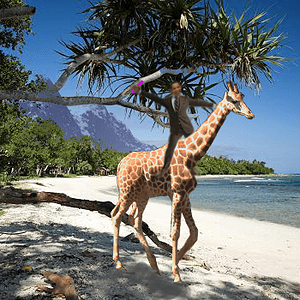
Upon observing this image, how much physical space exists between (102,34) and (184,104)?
13.5 feet

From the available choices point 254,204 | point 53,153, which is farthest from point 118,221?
point 53,153

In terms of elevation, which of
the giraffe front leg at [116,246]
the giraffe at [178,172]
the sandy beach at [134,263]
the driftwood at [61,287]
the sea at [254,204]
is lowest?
the sea at [254,204]

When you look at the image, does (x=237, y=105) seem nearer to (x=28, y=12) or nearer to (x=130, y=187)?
(x=130, y=187)

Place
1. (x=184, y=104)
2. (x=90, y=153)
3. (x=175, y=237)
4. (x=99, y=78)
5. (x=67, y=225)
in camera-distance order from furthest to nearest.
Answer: (x=90, y=153)
(x=67, y=225)
(x=99, y=78)
(x=175, y=237)
(x=184, y=104)

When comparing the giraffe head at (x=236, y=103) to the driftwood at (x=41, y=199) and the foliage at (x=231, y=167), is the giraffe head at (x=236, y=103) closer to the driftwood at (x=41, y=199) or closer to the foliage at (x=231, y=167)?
the driftwood at (x=41, y=199)

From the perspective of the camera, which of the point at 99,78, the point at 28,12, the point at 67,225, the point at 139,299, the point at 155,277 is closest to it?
the point at 139,299

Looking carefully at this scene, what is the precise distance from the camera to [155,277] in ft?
12.4

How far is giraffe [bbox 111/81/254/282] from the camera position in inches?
110

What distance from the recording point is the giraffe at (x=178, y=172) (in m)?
2.78

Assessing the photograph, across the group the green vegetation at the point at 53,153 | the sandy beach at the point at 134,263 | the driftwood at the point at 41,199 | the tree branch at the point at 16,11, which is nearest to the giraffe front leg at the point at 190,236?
the sandy beach at the point at 134,263

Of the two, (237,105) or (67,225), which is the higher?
(237,105)

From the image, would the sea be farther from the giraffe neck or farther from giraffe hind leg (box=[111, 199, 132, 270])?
the giraffe neck

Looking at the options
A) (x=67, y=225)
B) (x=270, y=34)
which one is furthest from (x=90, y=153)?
(x=270, y=34)

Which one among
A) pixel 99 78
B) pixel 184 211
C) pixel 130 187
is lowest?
pixel 184 211
